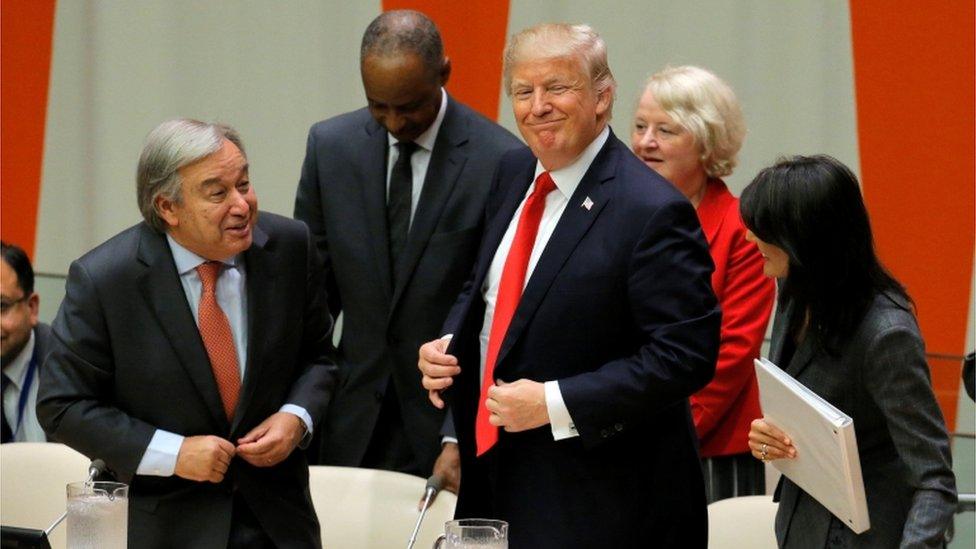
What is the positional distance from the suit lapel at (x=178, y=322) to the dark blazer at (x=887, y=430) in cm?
112

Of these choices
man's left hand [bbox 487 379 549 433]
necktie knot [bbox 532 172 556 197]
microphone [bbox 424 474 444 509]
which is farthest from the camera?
microphone [bbox 424 474 444 509]

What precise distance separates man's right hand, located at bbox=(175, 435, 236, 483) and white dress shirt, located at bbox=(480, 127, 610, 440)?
519 millimetres

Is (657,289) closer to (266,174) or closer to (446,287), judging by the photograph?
(446,287)

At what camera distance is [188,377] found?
2.90 m

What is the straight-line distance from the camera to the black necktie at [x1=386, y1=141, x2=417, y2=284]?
3646 mm

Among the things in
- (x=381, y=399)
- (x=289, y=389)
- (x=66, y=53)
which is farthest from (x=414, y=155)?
(x=66, y=53)

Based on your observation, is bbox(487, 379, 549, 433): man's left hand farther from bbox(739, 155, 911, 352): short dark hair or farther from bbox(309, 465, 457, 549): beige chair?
bbox(309, 465, 457, 549): beige chair

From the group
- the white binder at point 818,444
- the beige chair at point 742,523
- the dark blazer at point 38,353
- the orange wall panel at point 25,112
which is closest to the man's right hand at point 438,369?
the white binder at point 818,444

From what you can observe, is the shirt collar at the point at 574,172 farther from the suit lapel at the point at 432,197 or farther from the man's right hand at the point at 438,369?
the suit lapel at the point at 432,197

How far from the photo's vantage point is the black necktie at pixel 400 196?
3646 millimetres

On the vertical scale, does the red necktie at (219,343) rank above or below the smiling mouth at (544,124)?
below

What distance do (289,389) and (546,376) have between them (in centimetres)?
63

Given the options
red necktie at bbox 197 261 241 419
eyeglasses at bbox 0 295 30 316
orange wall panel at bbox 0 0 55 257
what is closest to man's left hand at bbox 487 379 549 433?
red necktie at bbox 197 261 241 419

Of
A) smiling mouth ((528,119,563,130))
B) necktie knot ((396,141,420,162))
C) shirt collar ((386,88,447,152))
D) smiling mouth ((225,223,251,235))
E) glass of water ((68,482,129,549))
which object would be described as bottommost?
glass of water ((68,482,129,549))
